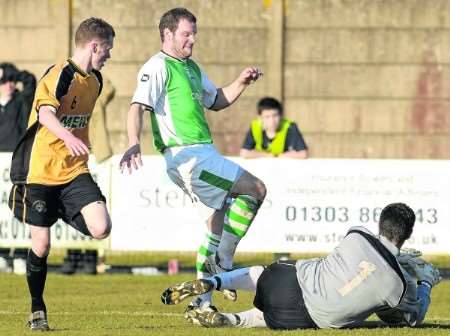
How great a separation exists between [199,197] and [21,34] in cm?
1261

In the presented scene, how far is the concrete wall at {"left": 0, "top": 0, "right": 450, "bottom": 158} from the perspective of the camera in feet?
76.9

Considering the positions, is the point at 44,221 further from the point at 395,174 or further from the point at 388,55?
the point at 388,55

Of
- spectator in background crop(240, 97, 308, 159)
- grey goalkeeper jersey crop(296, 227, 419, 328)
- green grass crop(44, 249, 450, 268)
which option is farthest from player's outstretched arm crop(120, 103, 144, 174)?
spectator in background crop(240, 97, 308, 159)

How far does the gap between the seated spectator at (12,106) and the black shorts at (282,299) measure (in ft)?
26.1

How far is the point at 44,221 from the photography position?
35.9 feet

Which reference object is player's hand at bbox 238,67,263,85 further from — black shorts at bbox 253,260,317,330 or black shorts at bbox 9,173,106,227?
black shorts at bbox 253,260,317,330

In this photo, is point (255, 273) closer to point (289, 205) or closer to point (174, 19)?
point (174, 19)

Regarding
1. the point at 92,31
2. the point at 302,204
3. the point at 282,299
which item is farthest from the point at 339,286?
the point at 302,204

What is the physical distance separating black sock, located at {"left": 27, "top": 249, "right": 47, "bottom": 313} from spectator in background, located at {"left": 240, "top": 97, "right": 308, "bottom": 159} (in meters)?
7.58

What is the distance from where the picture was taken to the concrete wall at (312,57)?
76.9 feet

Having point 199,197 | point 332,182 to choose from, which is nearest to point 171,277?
point 332,182

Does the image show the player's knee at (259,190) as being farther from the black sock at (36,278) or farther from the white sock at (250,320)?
the black sock at (36,278)

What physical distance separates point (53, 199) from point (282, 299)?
1.74 m

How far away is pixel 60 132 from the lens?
403 inches
